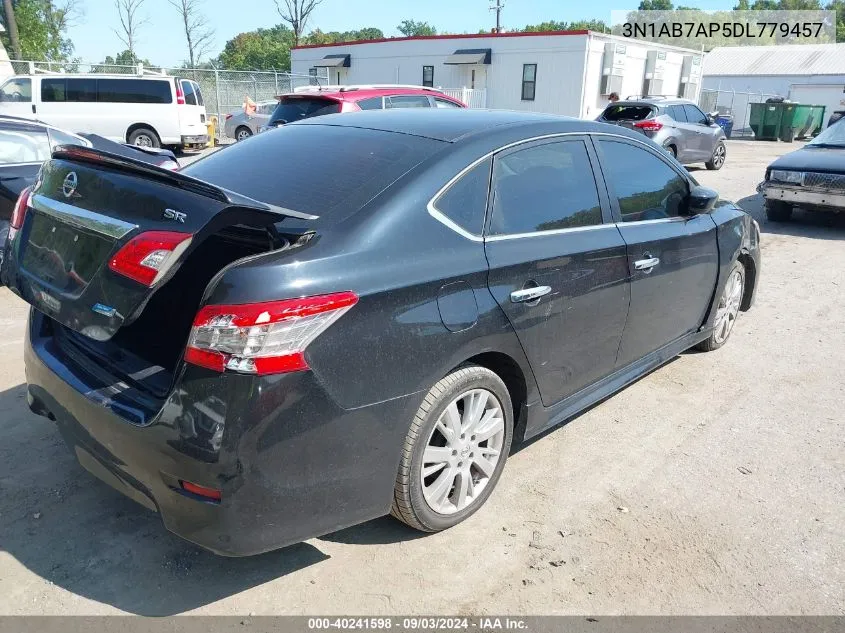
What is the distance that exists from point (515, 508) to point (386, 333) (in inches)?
49.1

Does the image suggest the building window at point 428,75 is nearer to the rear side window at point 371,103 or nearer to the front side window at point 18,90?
the front side window at point 18,90

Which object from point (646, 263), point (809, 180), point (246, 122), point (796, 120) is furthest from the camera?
point (796, 120)

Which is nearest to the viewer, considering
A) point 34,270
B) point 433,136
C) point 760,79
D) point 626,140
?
point 34,270

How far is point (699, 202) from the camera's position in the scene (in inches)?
167

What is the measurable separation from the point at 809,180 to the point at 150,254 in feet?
32.0

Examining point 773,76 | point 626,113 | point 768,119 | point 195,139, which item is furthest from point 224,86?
point 773,76

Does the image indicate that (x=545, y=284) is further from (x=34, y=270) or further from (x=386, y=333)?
(x=34, y=270)

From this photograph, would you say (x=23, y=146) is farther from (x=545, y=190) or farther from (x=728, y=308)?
(x=728, y=308)

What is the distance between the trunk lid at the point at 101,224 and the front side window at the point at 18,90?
677 inches

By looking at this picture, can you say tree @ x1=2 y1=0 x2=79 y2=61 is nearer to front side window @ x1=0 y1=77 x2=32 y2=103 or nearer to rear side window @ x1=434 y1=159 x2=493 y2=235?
front side window @ x1=0 y1=77 x2=32 y2=103

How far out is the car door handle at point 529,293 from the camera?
9.71 feet

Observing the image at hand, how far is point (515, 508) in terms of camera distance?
3209 millimetres

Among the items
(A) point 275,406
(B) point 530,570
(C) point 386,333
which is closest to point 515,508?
(B) point 530,570

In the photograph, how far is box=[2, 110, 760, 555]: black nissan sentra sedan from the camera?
7.45ft
